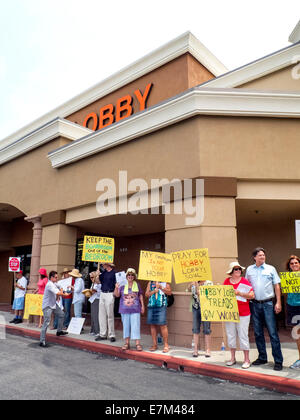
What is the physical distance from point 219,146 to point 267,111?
1492 millimetres

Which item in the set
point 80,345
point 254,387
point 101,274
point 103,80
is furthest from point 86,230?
point 254,387

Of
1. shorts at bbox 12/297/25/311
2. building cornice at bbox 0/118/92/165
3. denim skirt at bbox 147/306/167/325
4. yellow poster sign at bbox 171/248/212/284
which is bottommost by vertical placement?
shorts at bbox 12/297/25/311

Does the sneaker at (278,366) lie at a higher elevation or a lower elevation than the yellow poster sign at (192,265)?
lower

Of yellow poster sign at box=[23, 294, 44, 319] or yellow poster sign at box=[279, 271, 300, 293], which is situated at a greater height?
yellow poster sign at box=[279, 271, 300, 293]

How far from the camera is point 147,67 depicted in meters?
13.7

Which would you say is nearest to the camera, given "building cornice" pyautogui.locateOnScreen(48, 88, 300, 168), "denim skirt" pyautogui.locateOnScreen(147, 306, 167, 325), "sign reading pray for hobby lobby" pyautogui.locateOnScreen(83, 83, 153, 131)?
"denim skirt" pyautogui.locateOnScreen(147, 306, 167, 325)

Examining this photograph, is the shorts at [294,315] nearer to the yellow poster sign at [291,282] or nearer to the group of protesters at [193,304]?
the group of protesters at [193,304]

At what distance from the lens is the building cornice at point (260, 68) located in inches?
379

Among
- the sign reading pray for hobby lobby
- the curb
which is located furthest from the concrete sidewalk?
the sign reading pray for hobby lobby

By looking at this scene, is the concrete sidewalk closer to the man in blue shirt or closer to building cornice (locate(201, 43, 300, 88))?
the man in blue shirt

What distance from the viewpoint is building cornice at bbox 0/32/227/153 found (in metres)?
12.7

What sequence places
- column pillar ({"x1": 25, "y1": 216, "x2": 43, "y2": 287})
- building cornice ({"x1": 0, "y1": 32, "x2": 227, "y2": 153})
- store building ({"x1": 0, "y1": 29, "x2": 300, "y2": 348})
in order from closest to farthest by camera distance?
store building ({"x1": 0, "y1": 29, "x2": 300, "y2": 348}), column pillar ({"x1": 25, "y1": 216, "x2": 43, "y2": 287}), building cornice ({"x1": 0, "y1": 32, "x2": 227, "y2": 153})

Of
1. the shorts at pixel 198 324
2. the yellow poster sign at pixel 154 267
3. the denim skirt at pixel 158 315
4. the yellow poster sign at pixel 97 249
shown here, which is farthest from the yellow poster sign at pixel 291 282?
the yellow poster sign at pixel 97 249

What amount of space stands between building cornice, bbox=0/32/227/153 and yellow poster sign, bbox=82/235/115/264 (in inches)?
339
